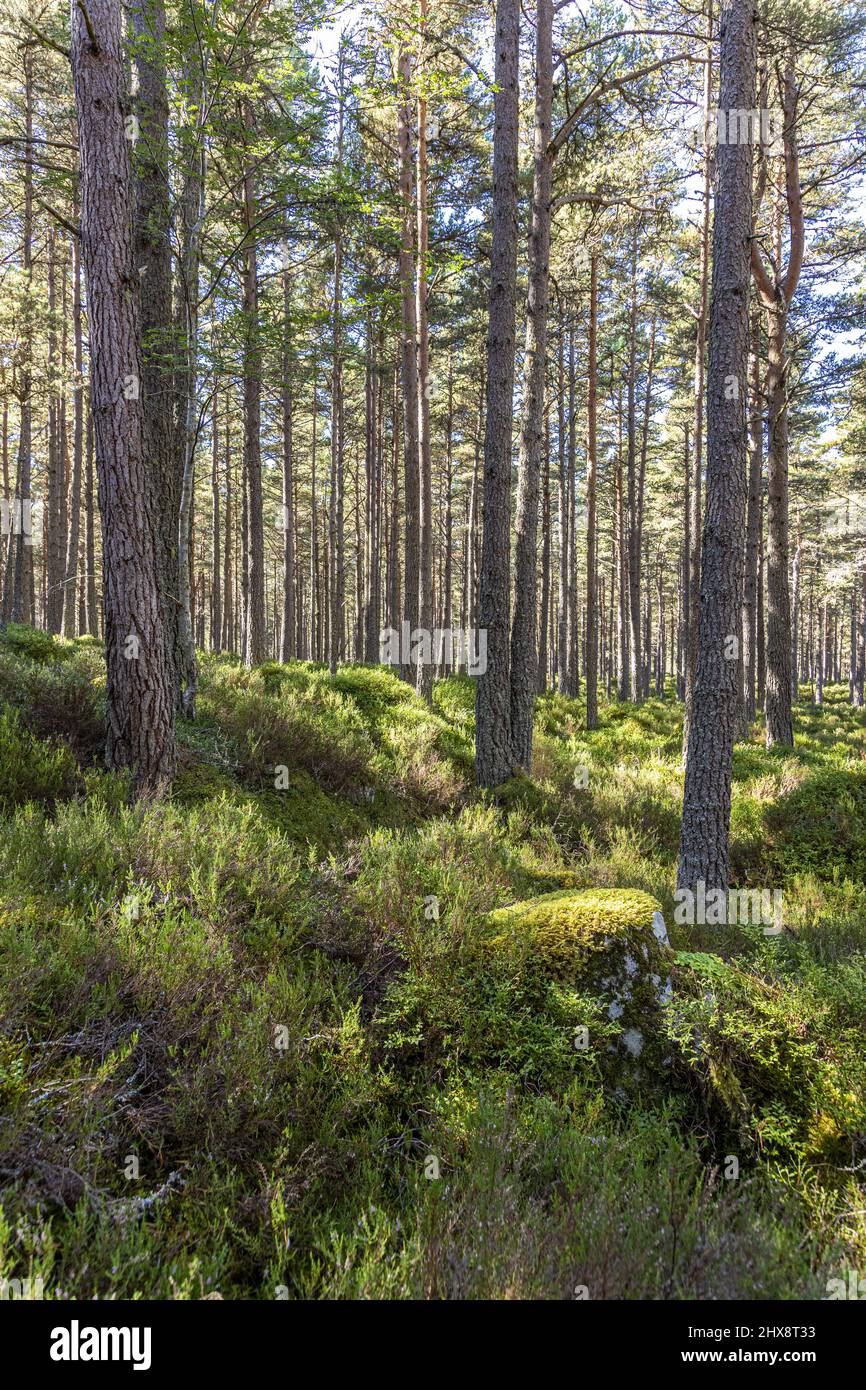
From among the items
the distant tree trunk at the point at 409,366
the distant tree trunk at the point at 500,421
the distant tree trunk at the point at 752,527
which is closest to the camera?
the distant tree trunk at the point at 500,421

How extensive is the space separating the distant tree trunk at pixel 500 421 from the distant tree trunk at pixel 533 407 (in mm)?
319

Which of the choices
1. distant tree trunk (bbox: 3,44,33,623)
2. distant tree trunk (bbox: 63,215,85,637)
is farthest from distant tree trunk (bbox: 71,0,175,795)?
distant tree trunk (bbox: 63,215,85,637)

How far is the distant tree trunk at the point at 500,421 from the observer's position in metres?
7.64

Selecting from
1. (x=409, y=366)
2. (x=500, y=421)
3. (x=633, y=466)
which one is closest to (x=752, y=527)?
(x=633, y=466)

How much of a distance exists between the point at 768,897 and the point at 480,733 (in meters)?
3.87

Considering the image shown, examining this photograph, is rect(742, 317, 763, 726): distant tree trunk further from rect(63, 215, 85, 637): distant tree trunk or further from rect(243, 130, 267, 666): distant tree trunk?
rect(63, 215, 85, 637): distant tree trunk

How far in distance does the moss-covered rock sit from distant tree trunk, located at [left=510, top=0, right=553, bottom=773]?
15.9 feet

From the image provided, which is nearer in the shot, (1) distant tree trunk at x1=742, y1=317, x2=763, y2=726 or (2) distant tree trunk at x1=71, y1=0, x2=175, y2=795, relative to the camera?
(2) distant tree trunk at x1=71, y1=0, x2=175, y2=795

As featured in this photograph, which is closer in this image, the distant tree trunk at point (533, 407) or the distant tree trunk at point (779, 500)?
the distant tree trunk at point (533, 407)

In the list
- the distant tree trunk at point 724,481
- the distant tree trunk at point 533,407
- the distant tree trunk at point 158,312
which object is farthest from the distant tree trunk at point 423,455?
the distant tree trunk at point 724,481

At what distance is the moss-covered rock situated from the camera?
3.48m

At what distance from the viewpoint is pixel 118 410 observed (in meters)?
5.34

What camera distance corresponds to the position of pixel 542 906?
167 inches

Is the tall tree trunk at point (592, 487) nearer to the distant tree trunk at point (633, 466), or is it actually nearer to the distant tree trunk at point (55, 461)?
the distant tree trunk at point (633, 466)
